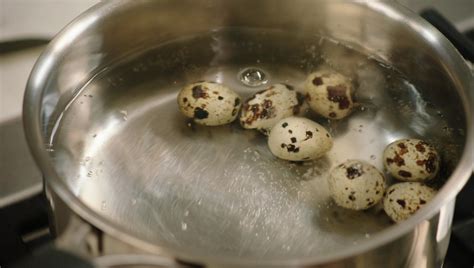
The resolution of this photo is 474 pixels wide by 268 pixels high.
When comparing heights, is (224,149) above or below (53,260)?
below

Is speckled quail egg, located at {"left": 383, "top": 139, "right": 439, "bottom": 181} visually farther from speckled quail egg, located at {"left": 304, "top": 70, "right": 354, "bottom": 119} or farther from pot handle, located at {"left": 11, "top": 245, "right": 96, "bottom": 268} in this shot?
pot handle, located at {"left": 11, "top": 245, "right": 96, "bottom": 268}

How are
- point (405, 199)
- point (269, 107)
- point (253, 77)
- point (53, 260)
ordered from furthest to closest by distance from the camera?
point (253, 77), point (269, 107), point (405, 199), point (53, 260)

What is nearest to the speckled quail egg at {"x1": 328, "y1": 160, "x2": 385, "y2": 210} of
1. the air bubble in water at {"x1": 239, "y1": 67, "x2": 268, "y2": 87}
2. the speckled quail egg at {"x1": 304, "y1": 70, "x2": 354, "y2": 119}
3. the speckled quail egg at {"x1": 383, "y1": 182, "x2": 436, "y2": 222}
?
the speckled quail egg at {"x1": 383, "y1": 182, "x2": 436, "y2": 222}

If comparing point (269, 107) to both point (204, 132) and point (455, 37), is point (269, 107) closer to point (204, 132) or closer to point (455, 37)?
point (204, 132)

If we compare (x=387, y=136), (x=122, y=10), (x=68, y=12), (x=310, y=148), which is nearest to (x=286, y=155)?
(x=310, y=148)

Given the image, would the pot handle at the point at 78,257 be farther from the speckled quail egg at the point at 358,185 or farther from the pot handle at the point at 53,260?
the speckled quail egg at the point at 358,185

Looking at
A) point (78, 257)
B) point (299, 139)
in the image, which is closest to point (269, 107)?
point (299, 139)
